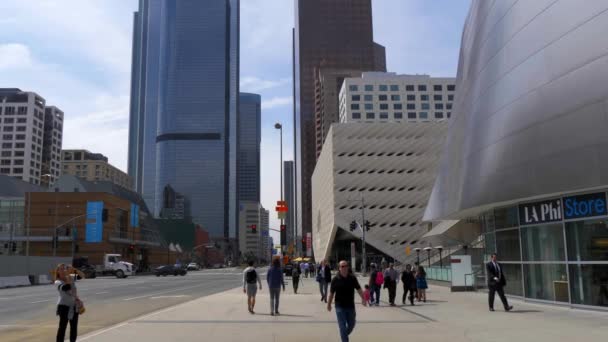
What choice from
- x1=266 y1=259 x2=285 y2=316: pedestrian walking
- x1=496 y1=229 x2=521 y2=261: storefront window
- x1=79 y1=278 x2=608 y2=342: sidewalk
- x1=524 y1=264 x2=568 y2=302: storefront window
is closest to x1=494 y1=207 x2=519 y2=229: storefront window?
x1=496 y1=229 x2=521 y2=261: storefront window

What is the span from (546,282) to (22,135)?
165119mm

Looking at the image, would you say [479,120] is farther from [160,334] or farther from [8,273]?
[8,273]

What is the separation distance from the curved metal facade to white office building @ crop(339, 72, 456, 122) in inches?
4062

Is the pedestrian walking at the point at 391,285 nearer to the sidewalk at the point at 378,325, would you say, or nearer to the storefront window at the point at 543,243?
the sidewalk at the point at 378,325

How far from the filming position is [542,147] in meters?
17.0

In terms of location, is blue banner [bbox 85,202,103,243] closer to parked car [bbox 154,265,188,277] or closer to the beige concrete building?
parked car [bbox 154,265,188,277]

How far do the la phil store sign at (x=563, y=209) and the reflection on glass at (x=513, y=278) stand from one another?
2.13 meters

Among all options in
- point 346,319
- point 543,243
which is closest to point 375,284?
point 543,243

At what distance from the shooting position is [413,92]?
130m

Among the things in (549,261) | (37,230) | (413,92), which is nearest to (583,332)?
(549,261)

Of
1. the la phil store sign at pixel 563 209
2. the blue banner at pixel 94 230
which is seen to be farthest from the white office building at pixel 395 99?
the la phil store sign at pixel 563 209

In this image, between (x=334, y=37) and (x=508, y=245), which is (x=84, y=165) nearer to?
(x=334, y=37)

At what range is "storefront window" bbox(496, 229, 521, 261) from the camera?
67.9ft

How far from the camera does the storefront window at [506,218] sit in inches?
814
